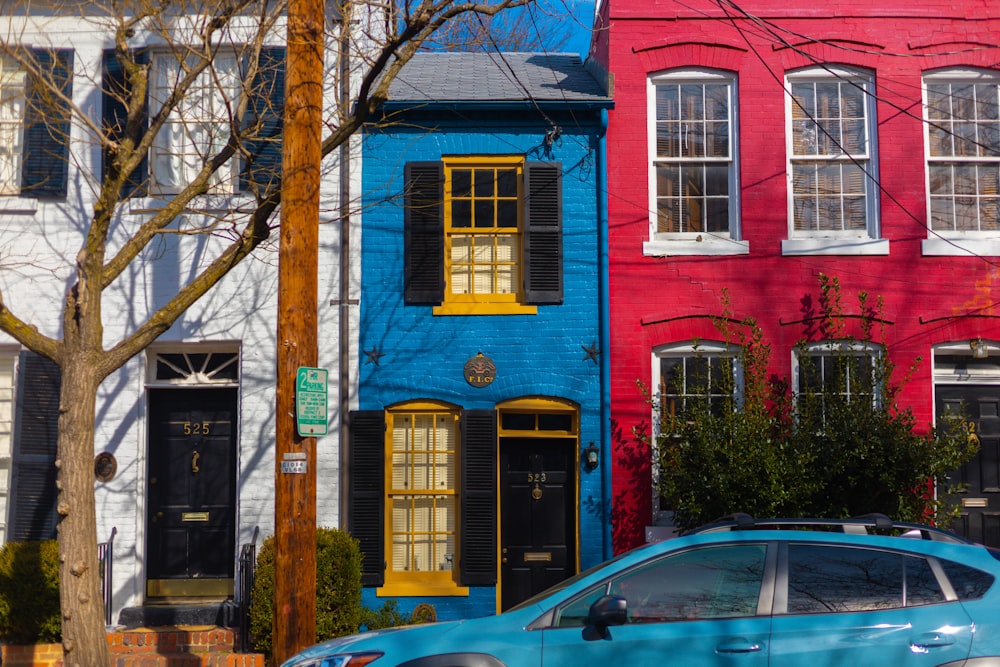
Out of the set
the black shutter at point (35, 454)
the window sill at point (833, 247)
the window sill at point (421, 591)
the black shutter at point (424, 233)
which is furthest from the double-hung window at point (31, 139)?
the window sill at point (833, 247)

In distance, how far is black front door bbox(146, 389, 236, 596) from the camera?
10.7m

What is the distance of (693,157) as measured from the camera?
36.8 ft

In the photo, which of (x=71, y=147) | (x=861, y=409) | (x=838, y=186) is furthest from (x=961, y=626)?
(x=71, y=147)

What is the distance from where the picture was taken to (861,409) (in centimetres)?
969

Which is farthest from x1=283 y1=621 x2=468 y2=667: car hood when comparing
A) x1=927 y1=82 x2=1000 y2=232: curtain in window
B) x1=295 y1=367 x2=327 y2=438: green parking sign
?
x1=927 y1=82 x2=1000 y2=232: curtain in window

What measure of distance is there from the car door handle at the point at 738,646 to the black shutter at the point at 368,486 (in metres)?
5.95

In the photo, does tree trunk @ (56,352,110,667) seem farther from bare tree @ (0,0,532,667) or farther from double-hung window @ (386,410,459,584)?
double-hung window @ (386,410,459,584)

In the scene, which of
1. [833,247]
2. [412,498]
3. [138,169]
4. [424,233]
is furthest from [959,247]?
[138,169]

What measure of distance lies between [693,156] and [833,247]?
189 centimetres

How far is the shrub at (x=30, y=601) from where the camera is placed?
30.8 ft

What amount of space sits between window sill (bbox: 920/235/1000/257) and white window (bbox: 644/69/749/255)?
2.13m

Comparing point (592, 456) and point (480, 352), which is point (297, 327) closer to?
point (480, 352)

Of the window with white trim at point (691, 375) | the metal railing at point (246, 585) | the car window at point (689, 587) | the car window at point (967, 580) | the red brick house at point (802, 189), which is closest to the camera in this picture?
the car window at point (967, 580)

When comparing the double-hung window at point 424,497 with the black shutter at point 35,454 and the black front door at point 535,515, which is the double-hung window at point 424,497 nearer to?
the black front door at point 535,515
